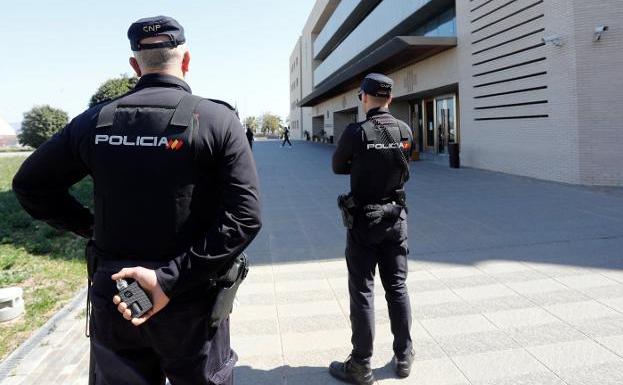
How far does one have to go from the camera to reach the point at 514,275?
17.1 ft

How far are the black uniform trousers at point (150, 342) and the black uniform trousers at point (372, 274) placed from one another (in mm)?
1348

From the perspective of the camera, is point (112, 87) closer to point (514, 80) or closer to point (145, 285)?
point (514, 80)

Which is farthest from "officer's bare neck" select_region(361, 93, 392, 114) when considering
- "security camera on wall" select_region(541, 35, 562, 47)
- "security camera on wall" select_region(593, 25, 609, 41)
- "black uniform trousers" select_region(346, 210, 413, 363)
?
"security camera on wall" select_region(541, 35, 562, 47)

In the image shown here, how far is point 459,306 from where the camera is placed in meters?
4.42

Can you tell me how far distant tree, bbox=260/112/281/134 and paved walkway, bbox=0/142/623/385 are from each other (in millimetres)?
94786

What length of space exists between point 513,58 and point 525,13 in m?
1.24

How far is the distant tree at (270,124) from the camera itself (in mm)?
102062

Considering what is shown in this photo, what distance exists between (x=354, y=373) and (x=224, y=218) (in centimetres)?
178

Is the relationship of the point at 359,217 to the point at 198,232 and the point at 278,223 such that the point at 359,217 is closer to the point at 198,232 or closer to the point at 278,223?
the point at 198,232

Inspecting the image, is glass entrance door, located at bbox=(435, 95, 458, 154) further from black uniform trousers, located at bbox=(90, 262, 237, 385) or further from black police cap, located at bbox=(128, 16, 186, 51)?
black uniform trousers, located at bbox=(90, 262, 237, 385)

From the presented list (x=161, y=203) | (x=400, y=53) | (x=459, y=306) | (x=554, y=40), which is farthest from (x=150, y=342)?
(x=400, y=53)

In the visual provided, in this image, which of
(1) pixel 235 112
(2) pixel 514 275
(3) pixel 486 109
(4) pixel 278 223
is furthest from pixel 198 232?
(3) pixel 486 109

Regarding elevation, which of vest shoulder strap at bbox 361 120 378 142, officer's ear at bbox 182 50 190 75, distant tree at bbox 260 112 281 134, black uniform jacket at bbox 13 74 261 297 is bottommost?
black uniform jacket at bbox 13 74 261 297

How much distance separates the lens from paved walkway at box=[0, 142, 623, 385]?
10.9 feet
